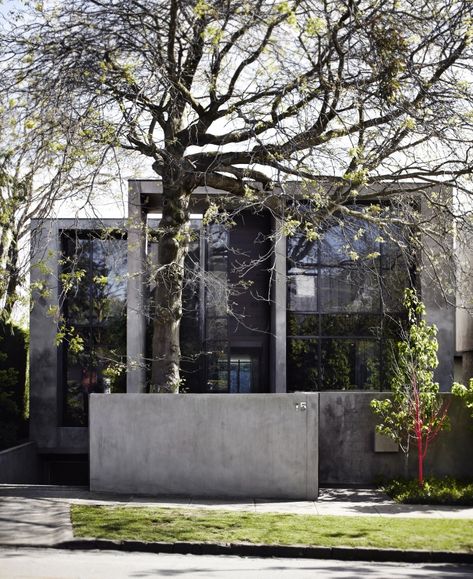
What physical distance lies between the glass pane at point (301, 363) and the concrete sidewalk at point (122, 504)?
7.02 m

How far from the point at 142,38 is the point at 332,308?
10.8 metres

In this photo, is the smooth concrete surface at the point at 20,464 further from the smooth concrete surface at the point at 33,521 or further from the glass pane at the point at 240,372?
the smooth concrete surface at the point at 33,521

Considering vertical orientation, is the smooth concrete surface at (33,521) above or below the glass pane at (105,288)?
below

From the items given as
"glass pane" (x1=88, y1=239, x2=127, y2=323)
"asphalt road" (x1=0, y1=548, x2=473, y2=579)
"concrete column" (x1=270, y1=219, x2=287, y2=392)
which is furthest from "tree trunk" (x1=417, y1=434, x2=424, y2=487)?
"glass pane" (x1=88, y1=239, x2=127, y2=323)

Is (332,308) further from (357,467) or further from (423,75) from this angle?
(423,75)

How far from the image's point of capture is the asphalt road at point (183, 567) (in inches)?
373

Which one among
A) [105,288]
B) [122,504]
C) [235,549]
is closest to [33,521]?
[122,504]

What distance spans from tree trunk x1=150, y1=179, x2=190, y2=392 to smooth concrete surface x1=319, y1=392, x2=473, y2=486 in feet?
10.2

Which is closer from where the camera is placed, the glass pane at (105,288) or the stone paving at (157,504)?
the stone paving at (157,504)

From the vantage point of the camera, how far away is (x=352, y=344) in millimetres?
24141

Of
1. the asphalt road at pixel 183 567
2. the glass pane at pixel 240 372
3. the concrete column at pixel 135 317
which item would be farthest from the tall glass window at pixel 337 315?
the asphalt road at pixel 183 567

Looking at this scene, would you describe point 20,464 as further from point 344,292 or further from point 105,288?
point 344,292

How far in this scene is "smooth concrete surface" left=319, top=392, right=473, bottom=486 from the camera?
1753 centimetres

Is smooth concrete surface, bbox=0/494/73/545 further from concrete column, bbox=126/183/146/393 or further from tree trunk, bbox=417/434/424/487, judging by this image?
concrete column, bbox=126/183/146/393
